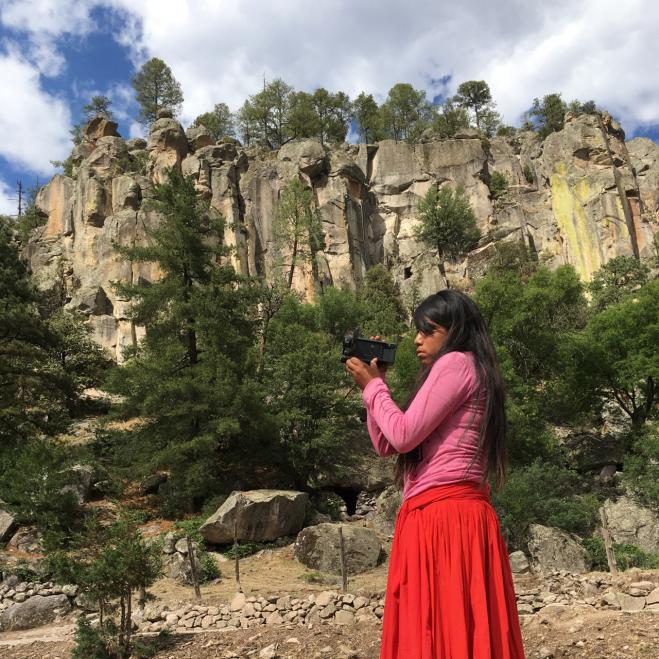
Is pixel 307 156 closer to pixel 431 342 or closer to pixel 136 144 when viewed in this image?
pixel 136 144

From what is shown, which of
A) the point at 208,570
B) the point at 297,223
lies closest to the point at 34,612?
the point at 208,570

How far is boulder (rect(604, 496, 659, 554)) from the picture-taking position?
13.7 m

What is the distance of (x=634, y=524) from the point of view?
46.7 ft

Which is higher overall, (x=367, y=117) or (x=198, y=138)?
(x=367, y=117)

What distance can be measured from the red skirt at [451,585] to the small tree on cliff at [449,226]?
1637 inches

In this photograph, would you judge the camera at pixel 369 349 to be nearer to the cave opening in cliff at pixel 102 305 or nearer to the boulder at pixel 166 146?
the cave opening in cliff at pixel 102 305

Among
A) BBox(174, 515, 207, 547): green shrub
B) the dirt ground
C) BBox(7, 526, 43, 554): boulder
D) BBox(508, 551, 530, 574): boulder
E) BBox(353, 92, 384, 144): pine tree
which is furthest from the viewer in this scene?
BBox(353, 92, 384, 144): pine tree

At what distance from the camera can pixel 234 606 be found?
785 centimetres

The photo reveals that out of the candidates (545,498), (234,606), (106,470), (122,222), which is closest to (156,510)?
(106,470)

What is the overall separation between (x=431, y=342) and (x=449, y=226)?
42.6 meters

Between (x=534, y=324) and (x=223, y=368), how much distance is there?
38.3 ft

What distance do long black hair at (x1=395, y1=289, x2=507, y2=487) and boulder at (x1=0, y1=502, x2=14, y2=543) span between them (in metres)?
14.1

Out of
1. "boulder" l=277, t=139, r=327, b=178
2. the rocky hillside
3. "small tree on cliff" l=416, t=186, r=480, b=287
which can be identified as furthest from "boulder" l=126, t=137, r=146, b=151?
"small tree on cliff" l=416, t=186, r=480, b=287

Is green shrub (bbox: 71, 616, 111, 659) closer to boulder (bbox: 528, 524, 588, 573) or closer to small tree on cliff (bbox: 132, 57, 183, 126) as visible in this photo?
boulder (bbox: 528, 524, 588, 573)
